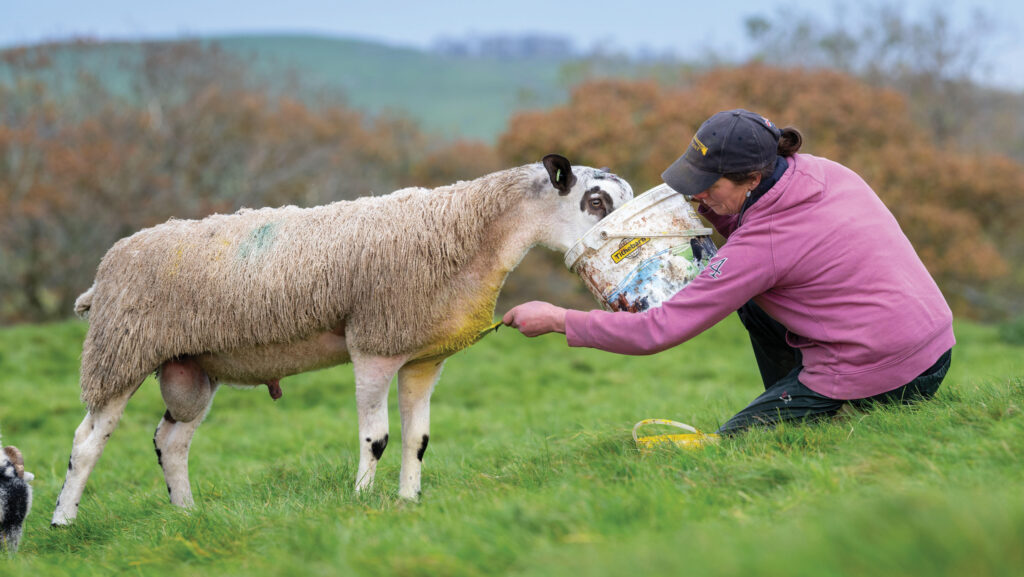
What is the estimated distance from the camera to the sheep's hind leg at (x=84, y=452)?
495 centimetres

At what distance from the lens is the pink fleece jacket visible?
12.7 ft

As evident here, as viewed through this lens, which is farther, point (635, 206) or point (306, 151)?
point (306, 151)

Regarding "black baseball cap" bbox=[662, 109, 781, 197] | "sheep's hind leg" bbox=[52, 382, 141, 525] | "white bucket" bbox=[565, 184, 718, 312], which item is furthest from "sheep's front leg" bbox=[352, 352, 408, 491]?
"black baseball cap" bbox=[662, 109, 781, 197]

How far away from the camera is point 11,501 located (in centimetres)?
448

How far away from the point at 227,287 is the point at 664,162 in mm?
13455

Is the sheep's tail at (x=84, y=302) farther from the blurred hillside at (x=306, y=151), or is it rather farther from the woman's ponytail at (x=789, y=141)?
the blurred hillside at (x=306, y=151)

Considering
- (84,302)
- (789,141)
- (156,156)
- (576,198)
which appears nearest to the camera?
(789,141)

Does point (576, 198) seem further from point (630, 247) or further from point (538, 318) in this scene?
point (538, 318)

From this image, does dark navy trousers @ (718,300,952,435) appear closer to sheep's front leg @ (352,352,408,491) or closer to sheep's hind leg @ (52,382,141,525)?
sheep's front leg @ (352,352,408,491)

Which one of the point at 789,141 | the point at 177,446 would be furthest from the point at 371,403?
the point at 789,141

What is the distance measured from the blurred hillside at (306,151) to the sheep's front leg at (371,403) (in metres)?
13.3

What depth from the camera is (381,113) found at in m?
29.4

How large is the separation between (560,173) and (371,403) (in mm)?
1679

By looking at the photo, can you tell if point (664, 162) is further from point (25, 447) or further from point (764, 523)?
point (764, 523)
